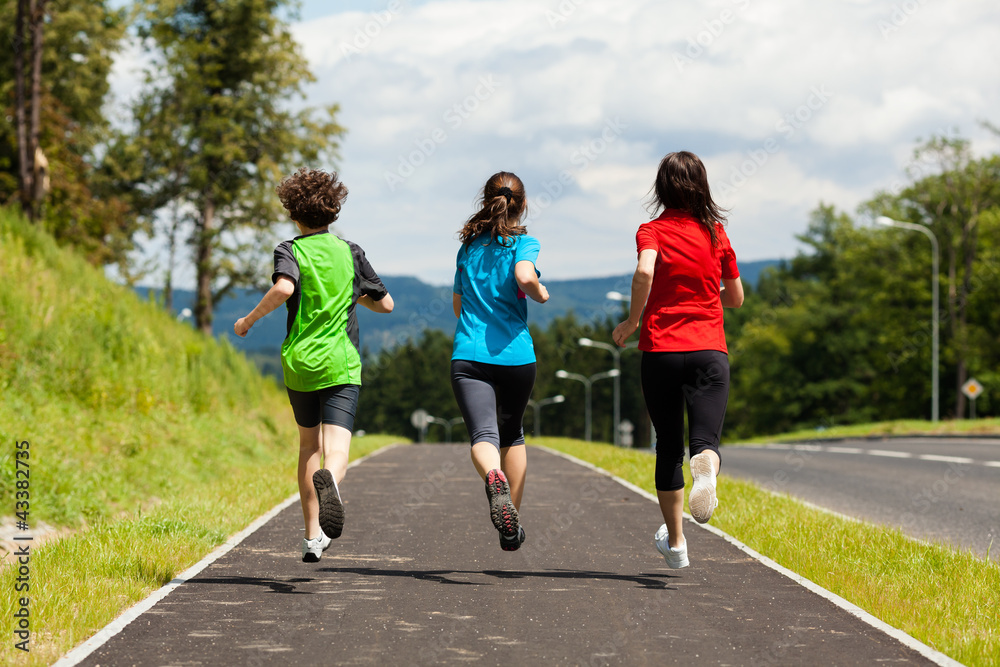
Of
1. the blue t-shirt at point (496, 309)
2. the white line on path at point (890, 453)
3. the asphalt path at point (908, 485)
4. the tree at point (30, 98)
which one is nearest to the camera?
the blue t-shirt at point (496, 309)

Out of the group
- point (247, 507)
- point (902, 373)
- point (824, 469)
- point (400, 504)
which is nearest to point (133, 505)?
point (247, 507)

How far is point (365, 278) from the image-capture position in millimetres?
5609

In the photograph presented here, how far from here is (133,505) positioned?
9.40m

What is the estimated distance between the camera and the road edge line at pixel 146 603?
3.95m

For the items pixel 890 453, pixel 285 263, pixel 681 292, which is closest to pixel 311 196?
pixel 285 263

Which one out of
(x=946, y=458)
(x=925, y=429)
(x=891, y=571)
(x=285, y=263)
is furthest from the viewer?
(x=925, y=429)

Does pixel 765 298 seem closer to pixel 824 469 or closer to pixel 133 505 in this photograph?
pixel 824 469

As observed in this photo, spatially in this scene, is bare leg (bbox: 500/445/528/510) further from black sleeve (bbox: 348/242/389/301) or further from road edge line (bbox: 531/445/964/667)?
road edge line (bbox: 531/445/964/667)

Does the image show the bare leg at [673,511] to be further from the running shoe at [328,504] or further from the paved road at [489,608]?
the running shoe at [328,504]

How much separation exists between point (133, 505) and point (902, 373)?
183ft

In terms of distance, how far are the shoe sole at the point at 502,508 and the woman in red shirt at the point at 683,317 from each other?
3.04ft

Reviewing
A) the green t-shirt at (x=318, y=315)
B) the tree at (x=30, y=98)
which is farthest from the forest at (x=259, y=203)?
the green t-shirt at (x=318, y=315)

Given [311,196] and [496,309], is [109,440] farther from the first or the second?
[496,309]

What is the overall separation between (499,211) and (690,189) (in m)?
1.05
